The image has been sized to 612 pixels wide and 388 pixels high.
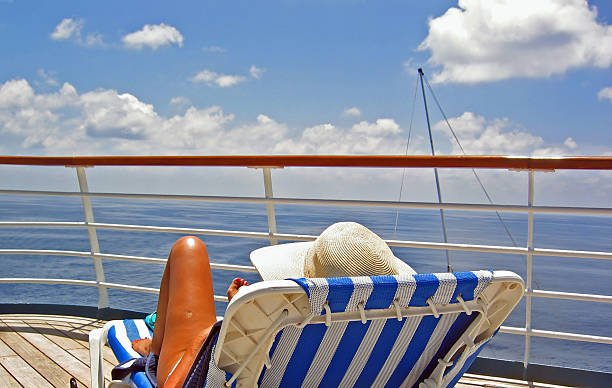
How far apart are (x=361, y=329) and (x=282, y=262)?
0.64 m

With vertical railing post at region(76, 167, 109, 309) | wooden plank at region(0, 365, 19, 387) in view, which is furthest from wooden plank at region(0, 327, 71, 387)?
vertical railing post at region(76, 167, 109, 309)

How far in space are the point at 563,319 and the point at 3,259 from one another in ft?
86.0

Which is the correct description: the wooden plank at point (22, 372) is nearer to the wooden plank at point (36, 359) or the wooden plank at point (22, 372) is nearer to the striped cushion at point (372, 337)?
the wooden plank at point (36, 359)

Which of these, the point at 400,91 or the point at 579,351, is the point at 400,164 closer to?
the point at 579,351

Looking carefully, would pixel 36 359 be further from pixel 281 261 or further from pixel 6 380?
pixel 281 261

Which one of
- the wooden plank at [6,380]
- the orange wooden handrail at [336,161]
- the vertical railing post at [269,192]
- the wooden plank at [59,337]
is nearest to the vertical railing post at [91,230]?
the orange wooden handrail at [336,161]

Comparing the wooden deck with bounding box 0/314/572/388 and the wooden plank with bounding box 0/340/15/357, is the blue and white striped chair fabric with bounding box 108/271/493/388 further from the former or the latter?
the wooden plank with bounding box 0/340/15/357

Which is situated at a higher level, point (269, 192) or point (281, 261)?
point (269, 192)

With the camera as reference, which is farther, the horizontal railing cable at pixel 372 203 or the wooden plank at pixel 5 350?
the wooden plank at pixel 5 350

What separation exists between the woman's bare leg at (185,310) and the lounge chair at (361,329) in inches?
13.3

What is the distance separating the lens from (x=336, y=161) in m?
2.24

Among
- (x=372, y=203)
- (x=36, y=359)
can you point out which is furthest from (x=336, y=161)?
(x=36, y=359)

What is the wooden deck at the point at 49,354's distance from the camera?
6.93ft

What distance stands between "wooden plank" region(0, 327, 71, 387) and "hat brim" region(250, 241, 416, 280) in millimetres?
1145
